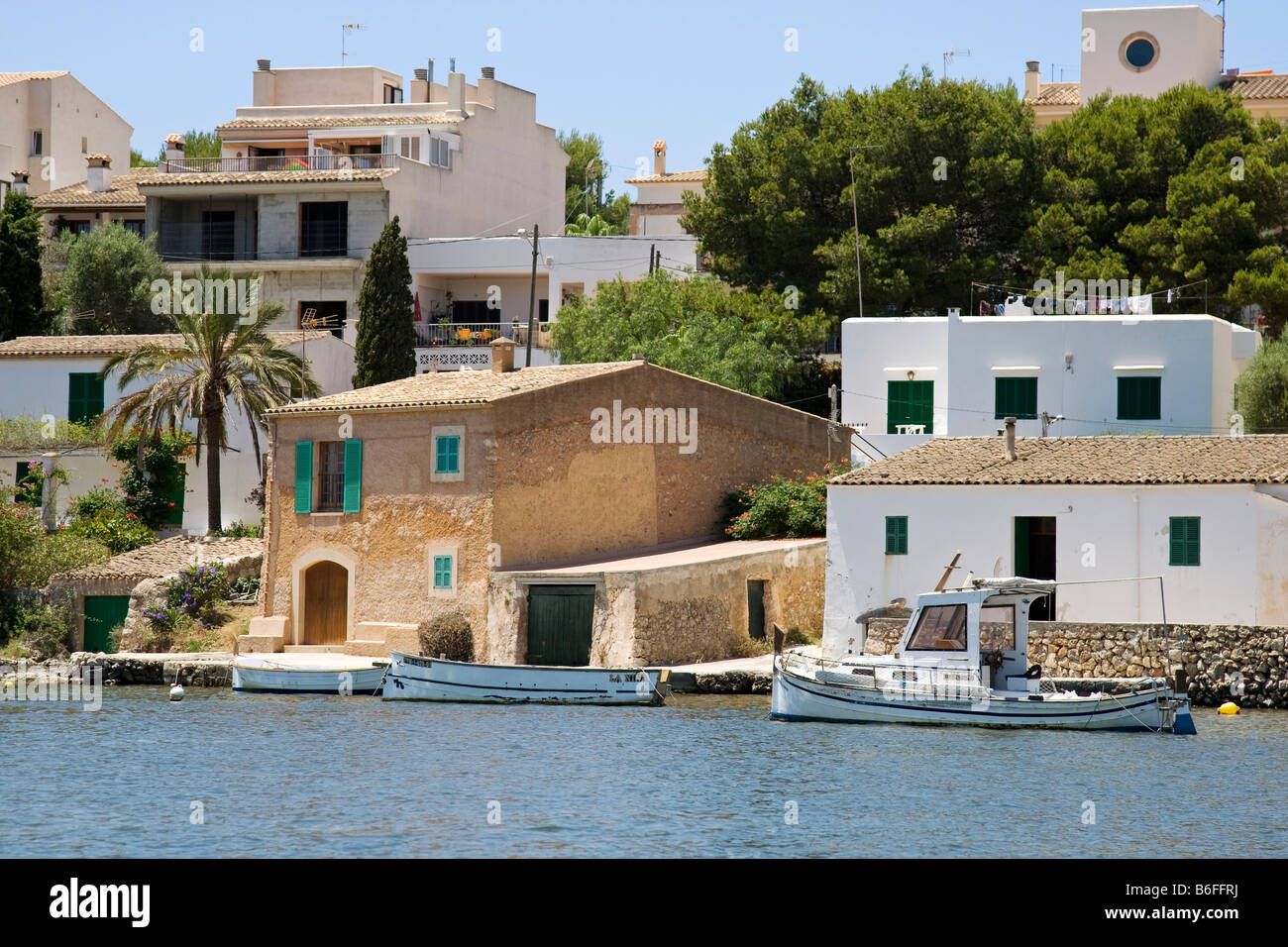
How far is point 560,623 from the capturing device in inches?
1260

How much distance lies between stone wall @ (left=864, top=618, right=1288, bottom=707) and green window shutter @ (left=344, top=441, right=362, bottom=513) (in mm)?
13990

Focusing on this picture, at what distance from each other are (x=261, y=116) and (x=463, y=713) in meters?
37.9

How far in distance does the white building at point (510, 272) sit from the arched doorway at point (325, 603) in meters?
17.6

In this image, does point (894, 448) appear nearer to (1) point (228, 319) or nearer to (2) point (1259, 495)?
(2) point (1259, 495)

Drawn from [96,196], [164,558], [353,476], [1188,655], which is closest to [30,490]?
[164,558]

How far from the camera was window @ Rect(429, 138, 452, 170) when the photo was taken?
182ft

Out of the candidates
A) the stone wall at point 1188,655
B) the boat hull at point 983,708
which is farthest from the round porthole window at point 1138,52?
the boat hull at point 983,708

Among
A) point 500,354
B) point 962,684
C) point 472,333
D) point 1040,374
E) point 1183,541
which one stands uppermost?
point 472,333

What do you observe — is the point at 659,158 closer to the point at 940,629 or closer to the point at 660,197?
the point at 660,197

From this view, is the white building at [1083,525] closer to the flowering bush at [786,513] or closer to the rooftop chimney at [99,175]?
the flowering bush at [786,513]

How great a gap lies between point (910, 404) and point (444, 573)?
12056 millimetres

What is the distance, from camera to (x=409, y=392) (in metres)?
35.0

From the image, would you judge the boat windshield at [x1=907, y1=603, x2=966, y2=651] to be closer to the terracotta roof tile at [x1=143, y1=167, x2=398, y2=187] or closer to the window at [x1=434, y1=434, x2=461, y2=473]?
the window at [x1=434, y1=434, x2=461, y2=473]
